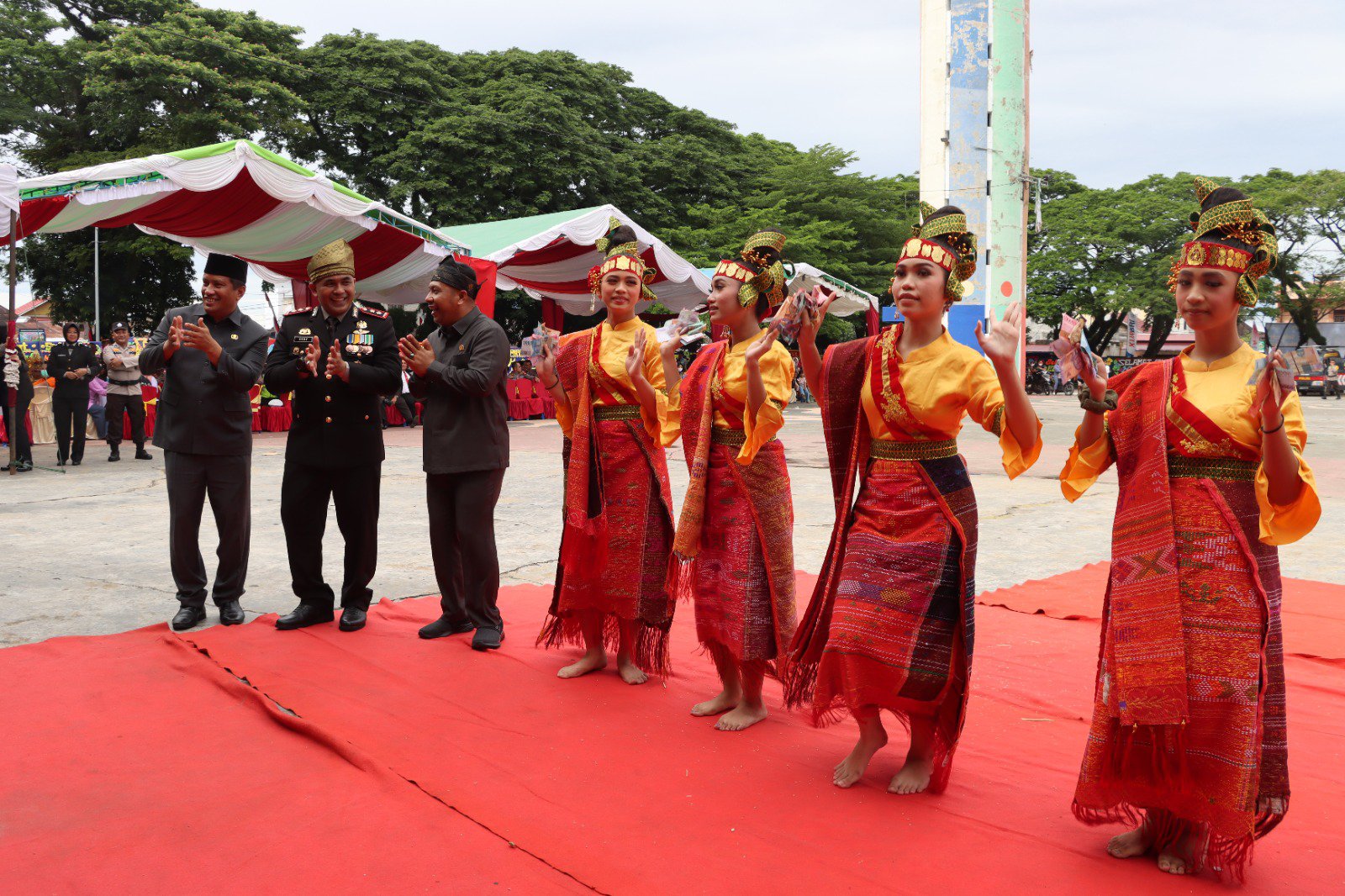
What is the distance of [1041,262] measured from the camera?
3897 cm

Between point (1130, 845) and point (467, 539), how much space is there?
9.89 feet

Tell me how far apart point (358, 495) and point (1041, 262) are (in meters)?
38.2

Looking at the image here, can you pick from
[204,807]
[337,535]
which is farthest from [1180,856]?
[337,535]

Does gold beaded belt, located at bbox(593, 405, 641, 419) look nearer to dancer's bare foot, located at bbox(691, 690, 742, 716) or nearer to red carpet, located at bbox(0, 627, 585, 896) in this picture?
dancer's bare foot, located at bbox(691, 690, 742, 716)

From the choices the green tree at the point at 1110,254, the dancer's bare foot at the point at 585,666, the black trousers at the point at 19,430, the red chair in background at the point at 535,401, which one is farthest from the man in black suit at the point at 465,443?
the green tree at the point at 1110,254

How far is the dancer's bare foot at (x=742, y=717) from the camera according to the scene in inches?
142

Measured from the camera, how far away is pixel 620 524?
421 cm

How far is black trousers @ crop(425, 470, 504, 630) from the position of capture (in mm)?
4656

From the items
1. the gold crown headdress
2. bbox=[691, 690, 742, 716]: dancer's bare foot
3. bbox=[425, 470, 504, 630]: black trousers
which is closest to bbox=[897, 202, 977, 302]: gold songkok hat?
the gold crown headdress

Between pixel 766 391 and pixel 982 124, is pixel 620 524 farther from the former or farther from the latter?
pixel 982 124

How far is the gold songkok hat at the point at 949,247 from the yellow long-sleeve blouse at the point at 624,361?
49.1 inches

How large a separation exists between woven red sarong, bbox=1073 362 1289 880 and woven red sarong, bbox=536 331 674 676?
196 centimetres

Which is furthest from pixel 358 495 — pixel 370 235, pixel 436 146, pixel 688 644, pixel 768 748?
pixel 436 146

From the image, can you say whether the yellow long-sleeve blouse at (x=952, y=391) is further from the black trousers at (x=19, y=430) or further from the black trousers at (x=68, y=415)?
the black trousers at (x=68, y=415)
